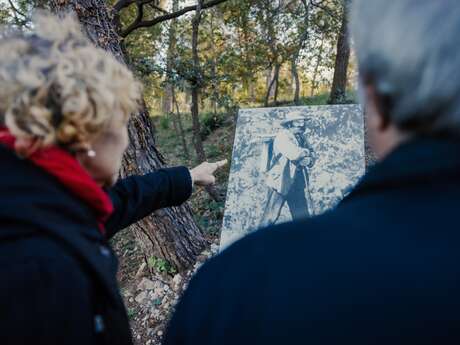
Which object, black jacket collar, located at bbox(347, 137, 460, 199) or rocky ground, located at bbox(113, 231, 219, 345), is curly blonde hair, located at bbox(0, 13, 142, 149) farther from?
rocky ground, located at bbox(113, 231, 219, 345)

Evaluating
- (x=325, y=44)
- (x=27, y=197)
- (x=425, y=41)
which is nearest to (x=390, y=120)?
(x=425, y=41)

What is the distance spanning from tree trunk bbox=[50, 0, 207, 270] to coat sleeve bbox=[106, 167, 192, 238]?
127 cm

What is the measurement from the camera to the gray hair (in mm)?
677

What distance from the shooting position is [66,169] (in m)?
1.05

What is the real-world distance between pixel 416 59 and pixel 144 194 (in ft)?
4.45

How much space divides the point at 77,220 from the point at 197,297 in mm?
426

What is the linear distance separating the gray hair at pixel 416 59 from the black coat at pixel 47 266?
2.65ft

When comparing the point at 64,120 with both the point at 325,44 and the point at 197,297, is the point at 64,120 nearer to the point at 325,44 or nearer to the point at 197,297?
the point at 197,297

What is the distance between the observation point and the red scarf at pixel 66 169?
103 centimetres

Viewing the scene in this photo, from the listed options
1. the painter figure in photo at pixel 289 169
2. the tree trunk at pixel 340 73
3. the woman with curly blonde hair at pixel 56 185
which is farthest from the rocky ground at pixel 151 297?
the tree trunk at pixel 340 73

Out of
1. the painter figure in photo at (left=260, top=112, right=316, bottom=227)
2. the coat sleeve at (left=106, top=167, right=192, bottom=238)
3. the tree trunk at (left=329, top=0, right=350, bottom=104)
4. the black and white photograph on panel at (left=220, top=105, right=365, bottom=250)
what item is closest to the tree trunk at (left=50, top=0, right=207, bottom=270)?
the black and white photograph on panel at (left=220, top=105, right=365, bottom=250)

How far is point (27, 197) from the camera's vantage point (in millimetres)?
966

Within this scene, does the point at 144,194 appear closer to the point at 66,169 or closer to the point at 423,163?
the point at 66,169

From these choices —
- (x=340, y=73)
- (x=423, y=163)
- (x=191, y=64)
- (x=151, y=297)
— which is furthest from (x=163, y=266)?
(x=340, y=73)
